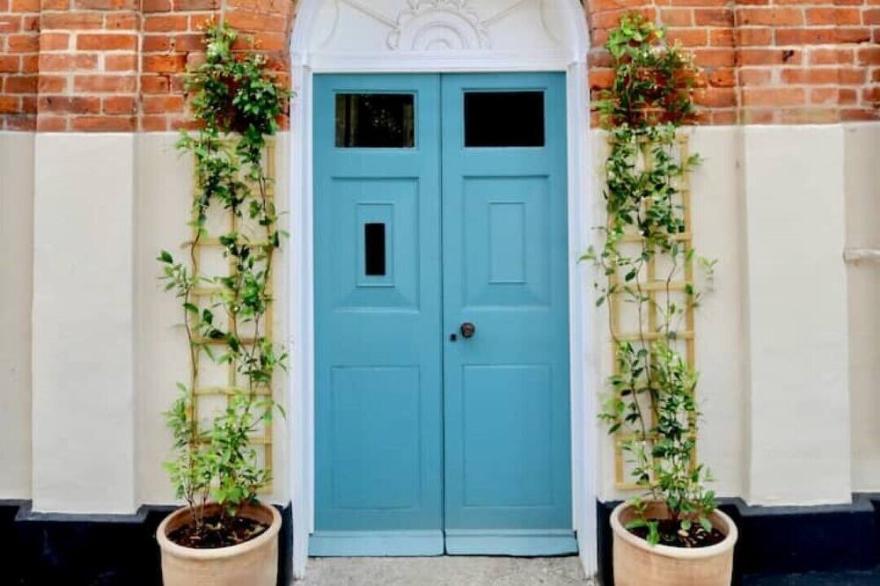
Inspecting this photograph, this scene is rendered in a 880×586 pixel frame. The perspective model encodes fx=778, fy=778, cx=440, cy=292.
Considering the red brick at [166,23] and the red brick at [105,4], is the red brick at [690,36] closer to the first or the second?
the red brick at [166,23]

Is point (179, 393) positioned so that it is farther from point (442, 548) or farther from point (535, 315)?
point (535, 315)

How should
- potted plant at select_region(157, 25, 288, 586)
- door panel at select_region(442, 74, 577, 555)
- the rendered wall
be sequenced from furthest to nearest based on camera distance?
door panel at select_region(442, 74, 577, 555) → the rendered wall → potted plant at select_region(157, 25, 288, 586)

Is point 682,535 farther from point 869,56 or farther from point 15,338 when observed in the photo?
point 15,338

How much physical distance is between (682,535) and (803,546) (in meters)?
0.63

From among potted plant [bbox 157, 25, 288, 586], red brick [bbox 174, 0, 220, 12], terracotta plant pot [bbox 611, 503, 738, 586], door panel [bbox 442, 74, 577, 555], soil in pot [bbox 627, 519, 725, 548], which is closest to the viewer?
terracotta plant pot [bbox 611, 503, 738, 586]

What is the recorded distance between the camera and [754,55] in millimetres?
3410

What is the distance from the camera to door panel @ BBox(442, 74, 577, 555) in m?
3.70

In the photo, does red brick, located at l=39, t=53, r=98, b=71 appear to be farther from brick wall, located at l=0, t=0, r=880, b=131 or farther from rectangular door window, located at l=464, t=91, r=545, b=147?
rectangular door window, located at l=464, t=91, r=545, b=147

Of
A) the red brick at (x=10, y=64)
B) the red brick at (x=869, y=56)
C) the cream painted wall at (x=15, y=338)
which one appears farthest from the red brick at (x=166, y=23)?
the red brick at (x=869, y=56)

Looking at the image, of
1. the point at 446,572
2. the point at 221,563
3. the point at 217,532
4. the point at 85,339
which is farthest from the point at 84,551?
the point at 446,572

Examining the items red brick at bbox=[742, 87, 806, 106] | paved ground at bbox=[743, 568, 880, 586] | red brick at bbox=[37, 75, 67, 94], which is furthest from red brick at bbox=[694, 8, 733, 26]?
red brick at bbox=[37, 75, 67, 94]

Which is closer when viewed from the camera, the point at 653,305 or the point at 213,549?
the point at 213,549

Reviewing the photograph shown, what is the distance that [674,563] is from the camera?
9.72 ft

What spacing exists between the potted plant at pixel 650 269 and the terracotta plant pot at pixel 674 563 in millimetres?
113
